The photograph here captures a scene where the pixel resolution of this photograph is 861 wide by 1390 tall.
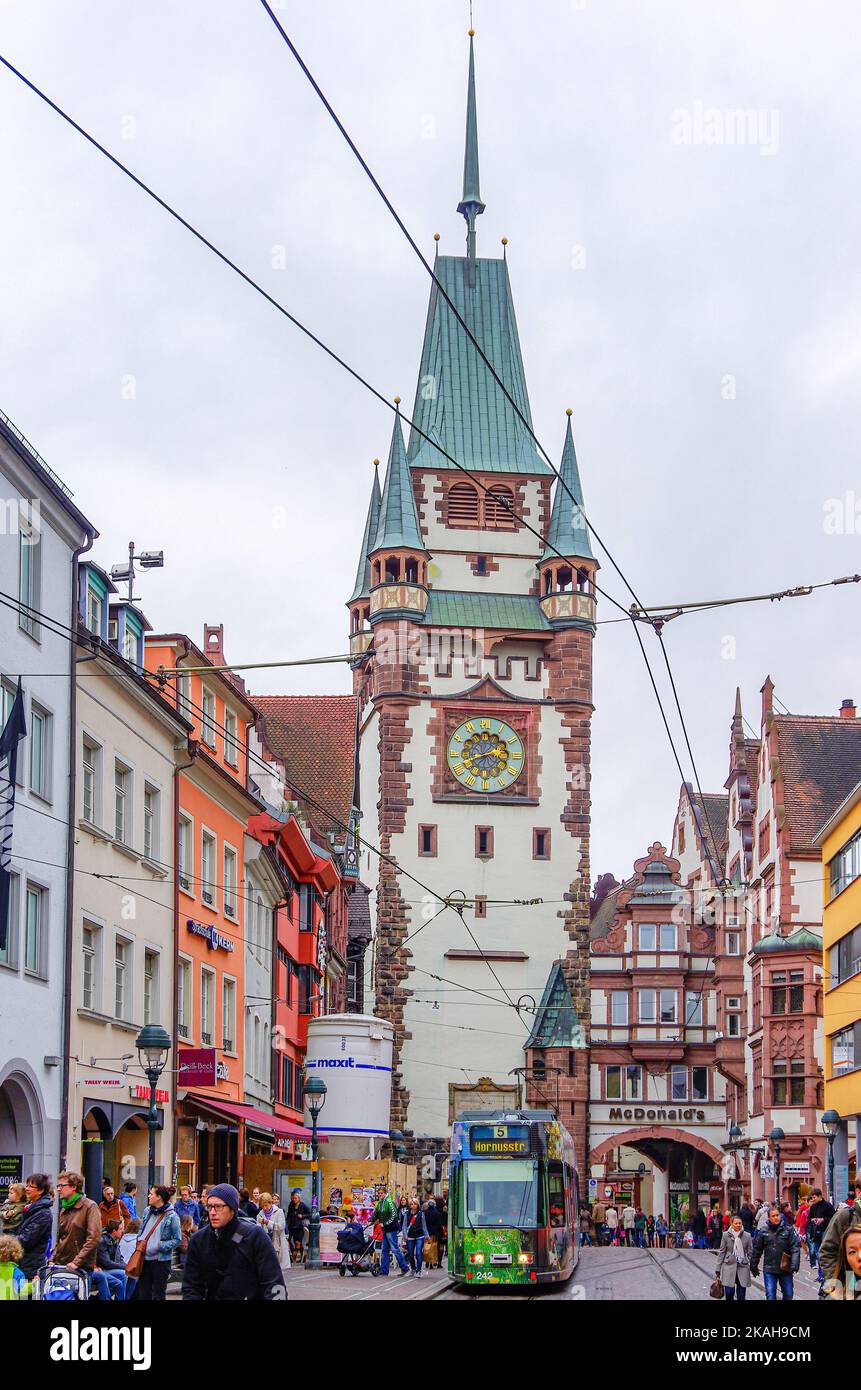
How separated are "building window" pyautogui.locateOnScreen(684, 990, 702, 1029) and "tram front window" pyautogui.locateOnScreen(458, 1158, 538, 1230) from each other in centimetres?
4736

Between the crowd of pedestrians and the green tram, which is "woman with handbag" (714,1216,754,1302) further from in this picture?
the green tram

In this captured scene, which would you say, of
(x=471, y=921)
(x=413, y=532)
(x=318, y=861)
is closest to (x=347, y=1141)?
(x=318, y=861)

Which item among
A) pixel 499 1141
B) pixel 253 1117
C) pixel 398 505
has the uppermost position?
pixel 398 505

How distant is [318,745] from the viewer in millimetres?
73312

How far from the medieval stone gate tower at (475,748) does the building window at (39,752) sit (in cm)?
3893

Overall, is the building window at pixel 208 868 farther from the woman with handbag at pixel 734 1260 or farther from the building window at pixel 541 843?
the building window at pixel 541 843

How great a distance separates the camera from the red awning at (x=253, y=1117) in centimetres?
3441

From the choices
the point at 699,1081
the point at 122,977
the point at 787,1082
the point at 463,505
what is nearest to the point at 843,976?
the point at 787,1082

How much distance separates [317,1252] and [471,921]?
108 ft

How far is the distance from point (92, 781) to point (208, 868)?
299 inches

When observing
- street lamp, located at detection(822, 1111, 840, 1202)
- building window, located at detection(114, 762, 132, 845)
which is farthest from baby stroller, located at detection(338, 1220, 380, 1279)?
street lamp, located at detection(822, 1111, 840, 1202)

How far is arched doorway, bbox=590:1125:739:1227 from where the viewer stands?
243 ft

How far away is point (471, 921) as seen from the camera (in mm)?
68188

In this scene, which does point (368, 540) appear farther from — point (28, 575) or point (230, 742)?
point (28, 575)
